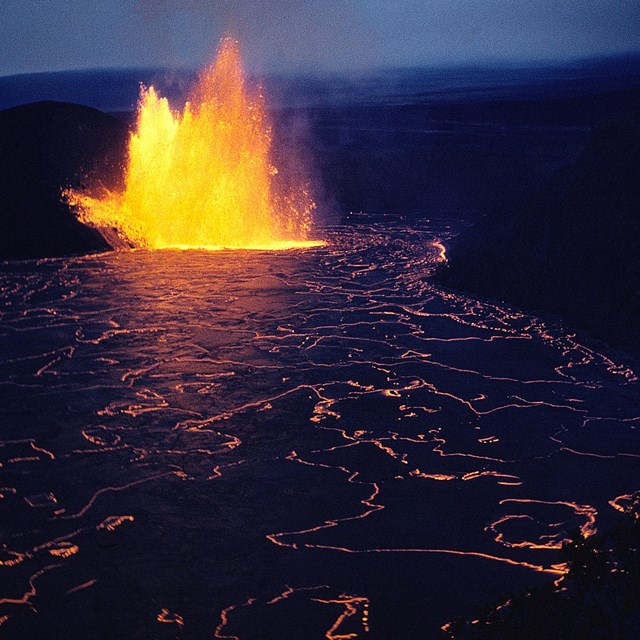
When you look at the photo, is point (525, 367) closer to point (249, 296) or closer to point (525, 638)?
point (249, 296)

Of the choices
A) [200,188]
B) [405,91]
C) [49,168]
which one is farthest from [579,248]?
[405,91]

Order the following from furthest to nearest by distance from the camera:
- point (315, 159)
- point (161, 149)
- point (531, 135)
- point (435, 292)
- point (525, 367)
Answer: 1. point (531, 135)
2. point (315, 159)
3. point (161, 149)
4. point (435, 292)
5. point (525, 367)

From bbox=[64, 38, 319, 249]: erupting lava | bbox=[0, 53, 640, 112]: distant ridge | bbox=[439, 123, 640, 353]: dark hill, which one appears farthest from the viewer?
bbox=[0, 53, 640, 112]: distant ridge

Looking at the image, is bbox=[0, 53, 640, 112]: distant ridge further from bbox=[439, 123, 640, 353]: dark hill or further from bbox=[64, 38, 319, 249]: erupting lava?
bbox=[439, 123, 640, 353]: dark hill

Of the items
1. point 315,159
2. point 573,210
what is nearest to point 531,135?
point 315,159

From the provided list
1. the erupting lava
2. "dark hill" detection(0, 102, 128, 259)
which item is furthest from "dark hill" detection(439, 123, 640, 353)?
"dark hill" detection(0, 102, 128, 259)

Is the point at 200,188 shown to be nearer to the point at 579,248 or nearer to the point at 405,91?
the point at 579,248

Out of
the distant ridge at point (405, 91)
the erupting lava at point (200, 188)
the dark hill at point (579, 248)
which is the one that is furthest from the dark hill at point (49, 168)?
the distant ridge at point (405, 91)
